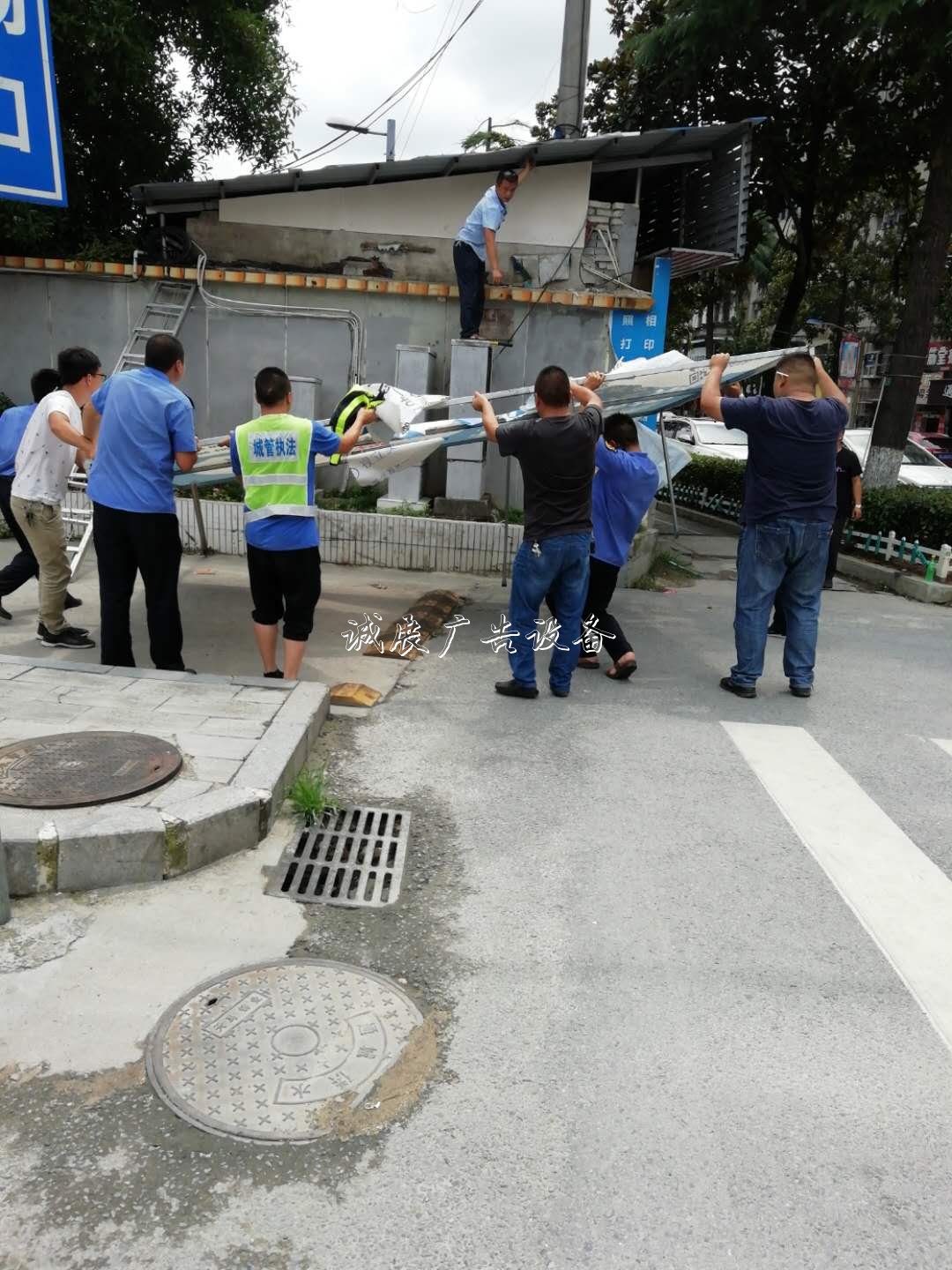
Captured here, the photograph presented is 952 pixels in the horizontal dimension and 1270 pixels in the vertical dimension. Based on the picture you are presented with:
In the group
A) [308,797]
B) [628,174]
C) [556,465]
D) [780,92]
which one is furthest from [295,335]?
[780,92]

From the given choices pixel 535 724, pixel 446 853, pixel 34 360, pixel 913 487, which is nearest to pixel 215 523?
pixel 34 360

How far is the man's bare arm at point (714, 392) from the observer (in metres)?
5.25

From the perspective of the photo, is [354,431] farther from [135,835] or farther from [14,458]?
[14,458]

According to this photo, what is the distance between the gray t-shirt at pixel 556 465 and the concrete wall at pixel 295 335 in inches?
183

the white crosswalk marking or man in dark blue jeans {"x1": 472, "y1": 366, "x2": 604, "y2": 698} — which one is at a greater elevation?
man in dark blue jeans {"x1": 472, "y1": 366, "x2": 604, "y2": 698}

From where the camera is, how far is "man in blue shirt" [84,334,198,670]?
486 centimetres

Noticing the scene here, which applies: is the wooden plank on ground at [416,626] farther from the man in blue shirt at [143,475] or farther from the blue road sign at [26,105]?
the blue road sign at [26,105]

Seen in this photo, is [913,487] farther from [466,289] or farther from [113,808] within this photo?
[113,808]

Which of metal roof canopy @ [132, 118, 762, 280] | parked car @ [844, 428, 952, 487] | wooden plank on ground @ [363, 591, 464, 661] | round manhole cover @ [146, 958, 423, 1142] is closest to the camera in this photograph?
round manhole cover @ [146, 958, 423, 1142]

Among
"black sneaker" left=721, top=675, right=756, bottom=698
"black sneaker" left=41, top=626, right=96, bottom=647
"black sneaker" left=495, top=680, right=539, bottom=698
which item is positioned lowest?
"black sneaker" left=721, top=675, right=756, bottom=698

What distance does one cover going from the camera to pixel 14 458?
6.27 meters

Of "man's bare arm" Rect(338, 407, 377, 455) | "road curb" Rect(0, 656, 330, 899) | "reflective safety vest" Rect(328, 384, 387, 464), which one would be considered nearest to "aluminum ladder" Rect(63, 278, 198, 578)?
"reflective safety vest" Rect(328, 384, 387, 464)

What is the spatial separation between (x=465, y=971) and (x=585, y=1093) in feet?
1.97

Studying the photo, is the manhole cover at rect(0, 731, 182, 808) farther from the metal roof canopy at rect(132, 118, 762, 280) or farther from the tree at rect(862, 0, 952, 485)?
the tree at rect(862, 0, 952, 485)
